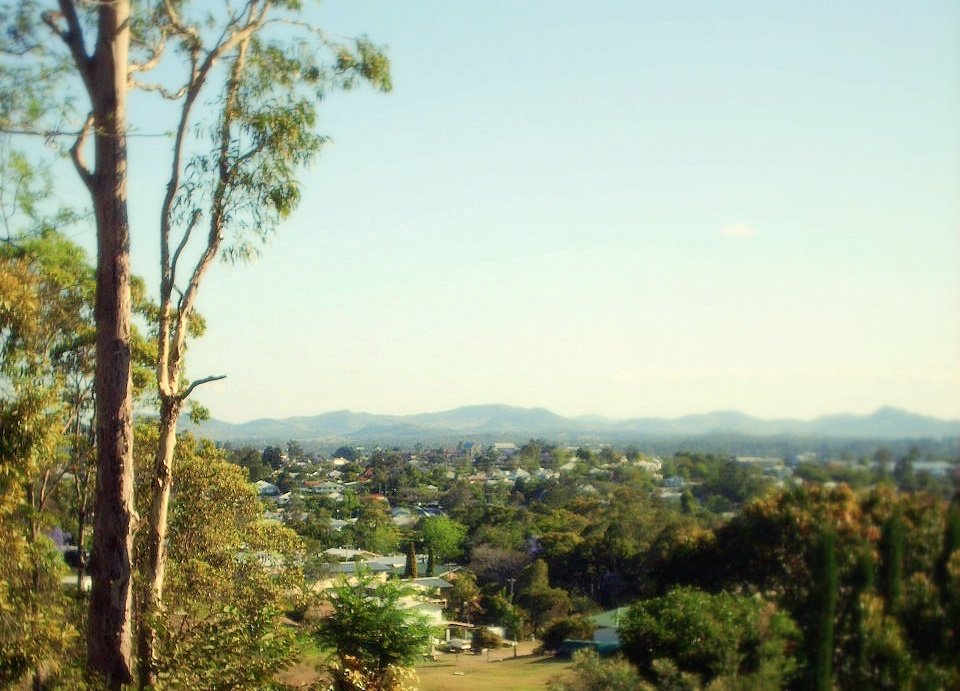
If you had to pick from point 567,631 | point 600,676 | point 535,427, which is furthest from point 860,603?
point 535,427

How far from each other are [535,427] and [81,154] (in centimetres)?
3595

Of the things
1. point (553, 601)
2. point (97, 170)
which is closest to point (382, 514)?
point (553, 601)

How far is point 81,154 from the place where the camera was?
21.9ft

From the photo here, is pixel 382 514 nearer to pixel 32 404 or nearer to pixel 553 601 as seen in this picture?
pixel 553 601

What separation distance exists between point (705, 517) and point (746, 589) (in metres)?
Answer: 0.68

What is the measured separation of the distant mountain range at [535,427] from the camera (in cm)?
469

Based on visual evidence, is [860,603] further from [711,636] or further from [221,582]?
[221,582]

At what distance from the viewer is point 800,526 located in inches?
191

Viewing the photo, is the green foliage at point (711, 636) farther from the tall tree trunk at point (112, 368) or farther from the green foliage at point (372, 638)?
the tall tree trunk at point (112, 368)

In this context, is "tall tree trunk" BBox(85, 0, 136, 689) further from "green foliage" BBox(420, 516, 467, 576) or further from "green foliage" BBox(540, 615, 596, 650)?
"green foliage" BBox(420, 516, 467, 576)

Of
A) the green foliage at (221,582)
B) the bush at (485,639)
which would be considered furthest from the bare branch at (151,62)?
the bush at (485,639)

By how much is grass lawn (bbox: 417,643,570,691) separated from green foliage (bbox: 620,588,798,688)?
10.4 ft

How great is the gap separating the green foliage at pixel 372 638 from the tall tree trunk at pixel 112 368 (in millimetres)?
1740

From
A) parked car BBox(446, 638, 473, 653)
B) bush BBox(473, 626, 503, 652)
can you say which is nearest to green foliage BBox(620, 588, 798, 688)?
parked car BBox(446, 638, 473, 653)
